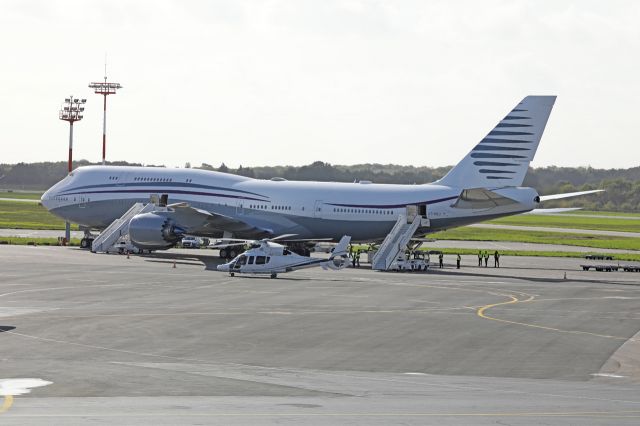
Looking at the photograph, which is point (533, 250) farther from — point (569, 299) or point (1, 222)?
point (1, 222)

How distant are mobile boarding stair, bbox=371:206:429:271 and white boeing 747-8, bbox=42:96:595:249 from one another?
0.76m

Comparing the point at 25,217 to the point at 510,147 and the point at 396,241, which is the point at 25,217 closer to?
the point at 396,241

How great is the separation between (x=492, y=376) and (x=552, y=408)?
23.1 ft

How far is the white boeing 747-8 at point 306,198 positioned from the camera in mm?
78000

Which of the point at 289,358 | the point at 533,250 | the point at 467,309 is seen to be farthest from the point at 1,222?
the point at 289,358

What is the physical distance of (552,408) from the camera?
26906mm

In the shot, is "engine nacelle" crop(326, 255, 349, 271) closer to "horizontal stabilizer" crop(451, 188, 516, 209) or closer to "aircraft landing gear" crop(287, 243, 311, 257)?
"horizontal stabilizer" crop(451, 188, 516, 209)

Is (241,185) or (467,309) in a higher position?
(241,185)

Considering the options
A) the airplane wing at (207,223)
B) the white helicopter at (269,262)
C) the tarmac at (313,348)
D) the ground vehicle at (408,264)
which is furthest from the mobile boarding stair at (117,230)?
the ground vehicle at (408,264)

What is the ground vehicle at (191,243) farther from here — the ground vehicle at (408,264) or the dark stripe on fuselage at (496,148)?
the dark stripe on fuselage at (496,148)

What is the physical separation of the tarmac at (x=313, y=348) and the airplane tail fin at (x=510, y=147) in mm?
9526

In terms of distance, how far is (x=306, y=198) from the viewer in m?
84.4

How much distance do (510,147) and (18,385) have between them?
2138 inches

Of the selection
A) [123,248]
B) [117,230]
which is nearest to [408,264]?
[123,248]
